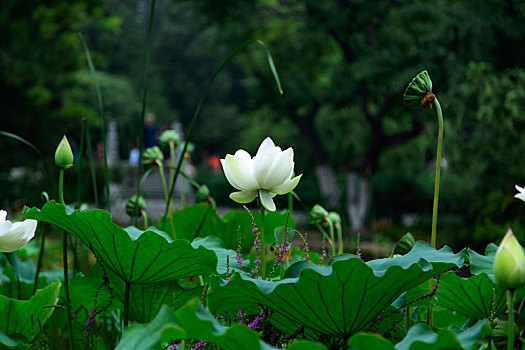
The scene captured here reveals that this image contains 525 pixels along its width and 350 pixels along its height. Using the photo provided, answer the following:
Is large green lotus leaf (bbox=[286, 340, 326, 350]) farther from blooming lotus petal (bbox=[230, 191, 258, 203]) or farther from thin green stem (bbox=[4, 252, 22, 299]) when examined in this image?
thin green stem (bbox=[4, 252, 22, 299])

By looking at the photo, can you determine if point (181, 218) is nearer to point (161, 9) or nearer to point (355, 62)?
point (355, 62)

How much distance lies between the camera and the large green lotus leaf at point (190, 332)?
661 millimetres

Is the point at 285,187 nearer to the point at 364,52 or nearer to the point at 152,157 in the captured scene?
the point at 152,157

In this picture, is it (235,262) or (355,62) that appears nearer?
(235,262)

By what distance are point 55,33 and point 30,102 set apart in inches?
72.3

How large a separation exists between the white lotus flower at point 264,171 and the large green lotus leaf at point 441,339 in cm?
31

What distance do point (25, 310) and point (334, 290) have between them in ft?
2.27

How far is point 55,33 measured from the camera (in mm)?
12086

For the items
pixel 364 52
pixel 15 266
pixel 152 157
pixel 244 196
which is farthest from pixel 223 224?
pixel 364 52

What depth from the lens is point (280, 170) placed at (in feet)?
3.06

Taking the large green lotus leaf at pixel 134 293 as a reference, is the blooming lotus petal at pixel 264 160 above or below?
above

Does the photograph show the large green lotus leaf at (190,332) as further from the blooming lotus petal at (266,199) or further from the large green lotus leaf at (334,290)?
the blooming lotus petal at (266,199)

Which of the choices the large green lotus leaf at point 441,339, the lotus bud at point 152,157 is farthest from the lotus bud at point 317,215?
the large green lotus leaf at point 441,339

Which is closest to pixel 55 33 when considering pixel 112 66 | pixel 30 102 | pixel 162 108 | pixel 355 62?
pixel 30 102
